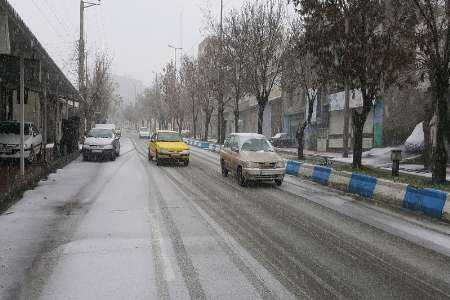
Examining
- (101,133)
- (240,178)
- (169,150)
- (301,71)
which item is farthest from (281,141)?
(240,178)

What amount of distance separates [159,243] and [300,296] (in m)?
2.94

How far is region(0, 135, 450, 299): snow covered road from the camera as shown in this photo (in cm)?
516

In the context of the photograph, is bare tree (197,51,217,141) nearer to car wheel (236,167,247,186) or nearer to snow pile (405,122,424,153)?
snow pile (405,122,424,153)

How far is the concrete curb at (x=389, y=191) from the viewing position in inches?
395

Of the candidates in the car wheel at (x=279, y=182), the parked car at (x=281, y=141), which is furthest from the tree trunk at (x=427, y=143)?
the parked car at (x=281, y=141)

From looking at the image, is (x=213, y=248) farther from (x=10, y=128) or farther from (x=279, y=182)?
(x=10, y=128)

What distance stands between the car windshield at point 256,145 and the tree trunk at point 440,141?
217 inches

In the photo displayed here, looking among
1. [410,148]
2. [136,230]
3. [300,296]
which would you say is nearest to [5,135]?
[136,230]

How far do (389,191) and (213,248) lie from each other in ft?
22.8

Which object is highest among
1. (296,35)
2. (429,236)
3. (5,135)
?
(296,35)

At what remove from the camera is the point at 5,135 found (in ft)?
58.5

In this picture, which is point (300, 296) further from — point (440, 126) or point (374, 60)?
point (374, 60)

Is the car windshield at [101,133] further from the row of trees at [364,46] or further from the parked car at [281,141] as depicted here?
the parked car at [281,141]

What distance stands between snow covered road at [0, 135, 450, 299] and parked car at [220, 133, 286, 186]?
2245 millimetres
